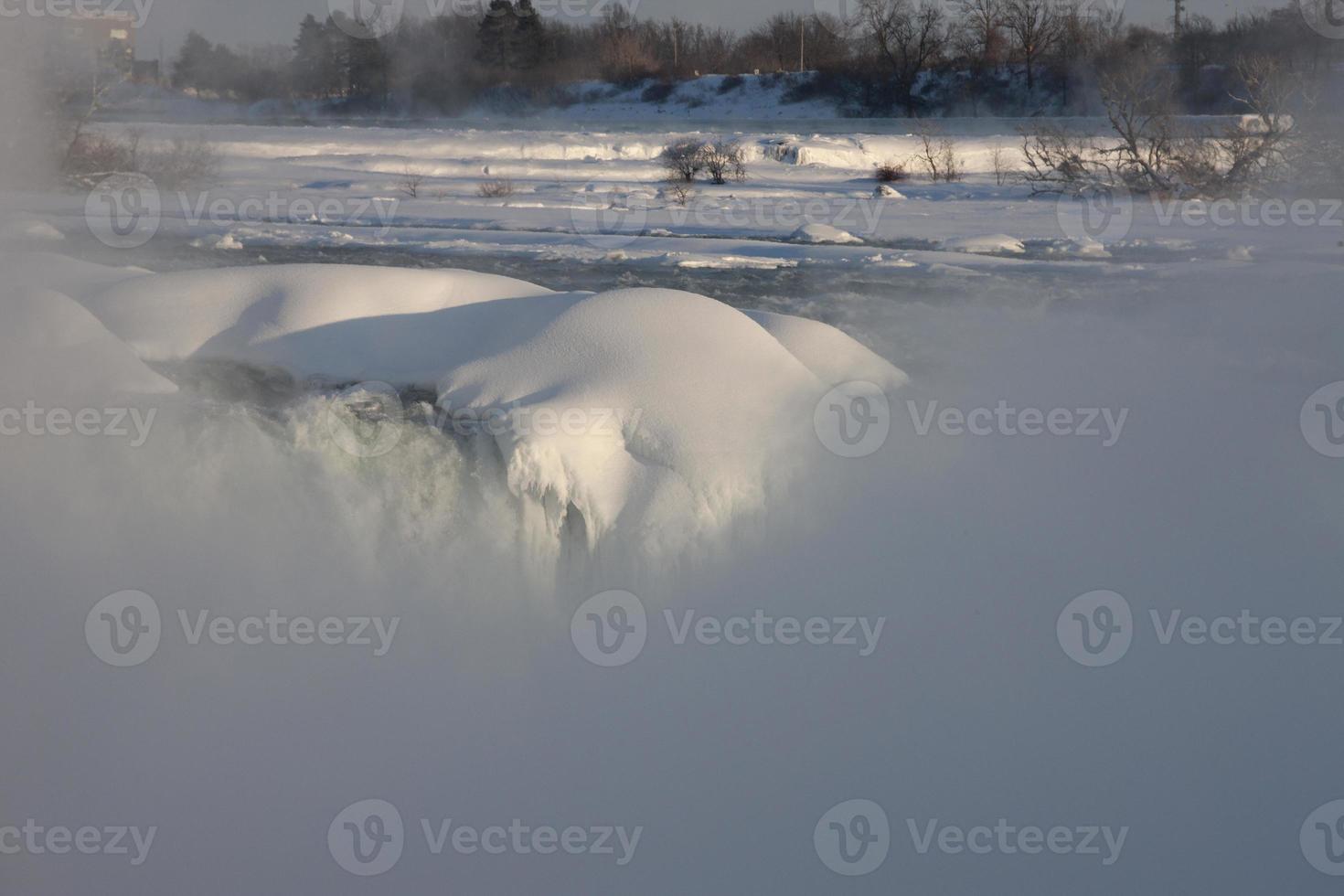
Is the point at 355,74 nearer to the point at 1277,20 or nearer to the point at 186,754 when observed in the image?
the point at 1277,20

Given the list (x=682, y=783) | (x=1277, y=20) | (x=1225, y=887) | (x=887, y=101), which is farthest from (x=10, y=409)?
(x=887, y=101)

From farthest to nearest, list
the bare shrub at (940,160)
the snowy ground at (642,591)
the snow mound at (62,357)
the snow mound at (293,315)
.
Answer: the bare shrub at (940,160)
the snow mound at (293,315)
the snow mound at (62,357)
the snowy ground at (642,591)

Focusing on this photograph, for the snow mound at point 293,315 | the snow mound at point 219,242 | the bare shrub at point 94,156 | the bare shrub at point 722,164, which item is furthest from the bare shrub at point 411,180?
the snow mound at point 293,315

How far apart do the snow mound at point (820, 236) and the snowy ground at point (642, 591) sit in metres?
5.99

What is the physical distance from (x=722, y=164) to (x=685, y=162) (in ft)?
2.07

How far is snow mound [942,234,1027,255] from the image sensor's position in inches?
412

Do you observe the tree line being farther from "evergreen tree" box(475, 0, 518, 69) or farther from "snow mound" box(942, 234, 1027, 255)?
"snow mound" box(942, 234, 1027, 255)

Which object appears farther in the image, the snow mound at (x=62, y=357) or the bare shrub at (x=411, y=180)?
the bare shrub at (x=411, y=180)

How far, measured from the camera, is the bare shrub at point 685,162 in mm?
18547

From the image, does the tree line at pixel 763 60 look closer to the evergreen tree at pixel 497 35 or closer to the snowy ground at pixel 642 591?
the evergreen tree at pixel 497 35

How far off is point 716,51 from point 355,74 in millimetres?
10959

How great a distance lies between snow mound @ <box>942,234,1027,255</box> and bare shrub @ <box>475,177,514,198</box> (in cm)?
745

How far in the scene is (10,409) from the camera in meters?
5.04

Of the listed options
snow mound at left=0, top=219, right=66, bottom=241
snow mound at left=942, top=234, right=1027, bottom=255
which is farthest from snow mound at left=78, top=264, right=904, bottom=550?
snow mound at left=942, top=234, right=1027, bottom=255
